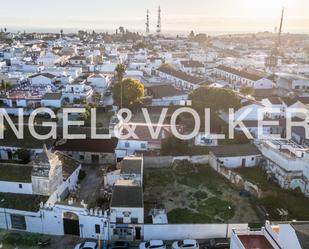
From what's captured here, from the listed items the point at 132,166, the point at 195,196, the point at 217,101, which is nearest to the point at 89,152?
the point at 132,166

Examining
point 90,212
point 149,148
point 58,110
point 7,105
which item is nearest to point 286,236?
point 90,212

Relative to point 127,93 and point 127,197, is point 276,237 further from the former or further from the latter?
point 127,93

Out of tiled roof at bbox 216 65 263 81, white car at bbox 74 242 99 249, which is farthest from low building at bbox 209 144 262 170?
tiled roof at bbox 216 65 263 81

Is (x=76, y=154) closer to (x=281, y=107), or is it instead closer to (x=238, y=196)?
(x=238, y=196)

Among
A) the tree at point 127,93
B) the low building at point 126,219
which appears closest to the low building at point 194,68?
the tree at point 127,93

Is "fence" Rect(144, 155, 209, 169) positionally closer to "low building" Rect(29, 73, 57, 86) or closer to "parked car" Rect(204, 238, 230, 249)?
"parked car" Rect(204, 238, 230, 249)

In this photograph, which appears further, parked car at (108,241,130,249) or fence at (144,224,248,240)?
fence at (144,224,248,240)

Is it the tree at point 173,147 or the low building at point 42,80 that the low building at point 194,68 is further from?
the tree at point 173,147
